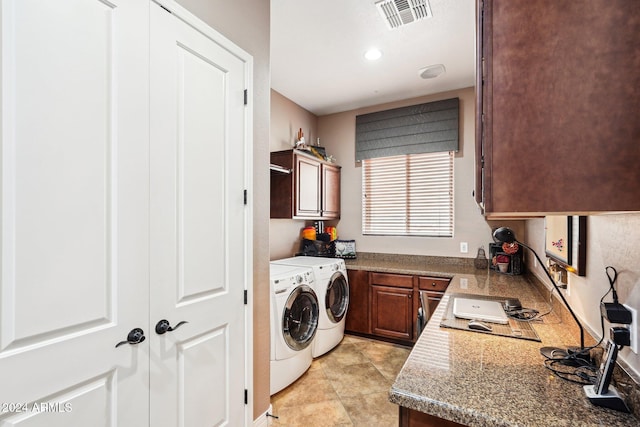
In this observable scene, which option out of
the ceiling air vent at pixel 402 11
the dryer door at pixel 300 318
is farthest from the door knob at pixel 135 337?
the ceiling air vent at pixel 402 11

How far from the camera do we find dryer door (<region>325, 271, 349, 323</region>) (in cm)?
306

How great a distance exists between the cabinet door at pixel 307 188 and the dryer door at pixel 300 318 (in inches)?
36.5

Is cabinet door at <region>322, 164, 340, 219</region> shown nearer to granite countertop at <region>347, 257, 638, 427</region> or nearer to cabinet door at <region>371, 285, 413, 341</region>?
cabinet door at <region>371, 285, 413, 341</region>

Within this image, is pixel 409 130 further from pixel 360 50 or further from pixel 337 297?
pixel 337 297

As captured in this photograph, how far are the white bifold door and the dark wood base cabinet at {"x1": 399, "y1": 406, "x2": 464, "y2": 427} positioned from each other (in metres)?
0.99

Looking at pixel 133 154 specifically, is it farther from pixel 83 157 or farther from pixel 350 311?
pixel 350 311

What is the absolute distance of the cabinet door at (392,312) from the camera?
3188 millimetres

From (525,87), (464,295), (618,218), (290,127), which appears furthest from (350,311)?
(525,87)

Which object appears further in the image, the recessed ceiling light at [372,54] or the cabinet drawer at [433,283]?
the cabinet drawer at [433,283]

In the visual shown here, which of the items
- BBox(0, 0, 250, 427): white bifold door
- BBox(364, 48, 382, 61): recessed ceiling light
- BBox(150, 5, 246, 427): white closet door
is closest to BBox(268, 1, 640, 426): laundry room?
BBox(364, 48, 382, 61): recessed ceiling light

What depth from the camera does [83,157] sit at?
105cm

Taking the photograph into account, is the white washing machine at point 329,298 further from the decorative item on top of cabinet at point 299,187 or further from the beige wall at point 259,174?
the beige wall at point 259,174

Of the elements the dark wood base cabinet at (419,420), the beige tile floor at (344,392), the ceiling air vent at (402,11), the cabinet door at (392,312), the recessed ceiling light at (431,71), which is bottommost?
the beige tile floor at (344,392)

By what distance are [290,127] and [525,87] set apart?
324 centimetres
